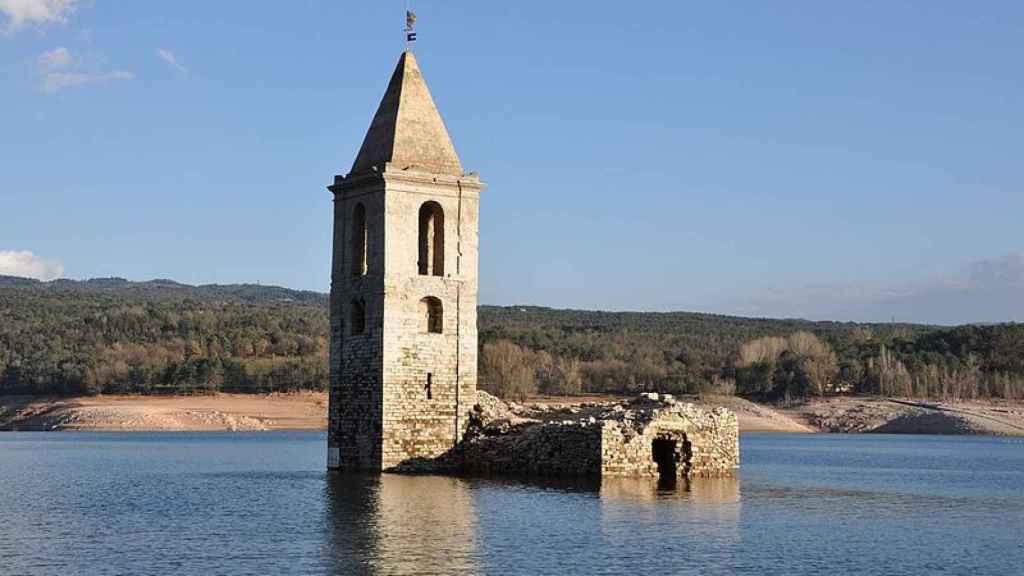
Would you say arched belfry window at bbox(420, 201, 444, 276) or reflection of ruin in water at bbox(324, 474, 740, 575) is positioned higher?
arched belfry window at bbox(420, 201, 444, 276)

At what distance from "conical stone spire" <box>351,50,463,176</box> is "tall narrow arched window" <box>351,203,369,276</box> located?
1052 mm

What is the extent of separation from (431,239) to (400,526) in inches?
545

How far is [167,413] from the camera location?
95.9 metres

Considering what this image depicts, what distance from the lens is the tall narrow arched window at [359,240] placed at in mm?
37406

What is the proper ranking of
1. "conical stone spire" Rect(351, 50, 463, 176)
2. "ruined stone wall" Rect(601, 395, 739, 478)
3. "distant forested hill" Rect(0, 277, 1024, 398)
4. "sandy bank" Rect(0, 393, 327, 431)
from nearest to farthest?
"ruined stone wall" Rect(601, 395, 739, 478) → "conical stone spire" Rect(351, 50, 463, 176) → "sandy bank" Rect(0, 393, 327, 431) → "distant forested hill" Rect(0, 277, 1024, 398)

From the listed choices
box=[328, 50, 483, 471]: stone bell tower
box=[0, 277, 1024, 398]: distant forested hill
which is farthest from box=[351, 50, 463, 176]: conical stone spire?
box=[0, 277, 1024, 398]: distant forested hill

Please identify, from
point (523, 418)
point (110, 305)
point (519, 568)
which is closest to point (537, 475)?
point (523, 418)

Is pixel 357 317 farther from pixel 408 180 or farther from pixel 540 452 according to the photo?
pixel 540 452

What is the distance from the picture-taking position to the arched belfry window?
3744cm

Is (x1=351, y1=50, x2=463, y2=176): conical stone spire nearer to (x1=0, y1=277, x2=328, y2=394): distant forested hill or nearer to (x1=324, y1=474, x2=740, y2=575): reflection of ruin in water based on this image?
(x1=324, y1=474, x2=740, y2=575): reflection of ruin in water

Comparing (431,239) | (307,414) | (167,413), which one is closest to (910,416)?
(307,414)

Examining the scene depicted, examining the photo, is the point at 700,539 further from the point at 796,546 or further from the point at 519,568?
the point at 519,568

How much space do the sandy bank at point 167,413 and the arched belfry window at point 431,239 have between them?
57.6m

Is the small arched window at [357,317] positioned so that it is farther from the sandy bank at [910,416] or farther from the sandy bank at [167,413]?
the sandy bank at [910,416]
